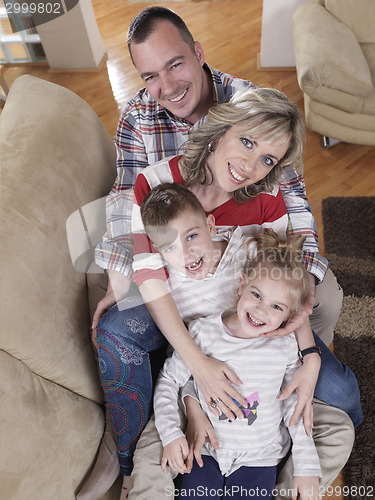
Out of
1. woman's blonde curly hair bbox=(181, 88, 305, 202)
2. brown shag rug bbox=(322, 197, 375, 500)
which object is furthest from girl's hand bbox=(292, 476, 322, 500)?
woman's blonde curly hair bbox=(181, 88, 305, 202)

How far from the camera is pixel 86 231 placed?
47.3 inches

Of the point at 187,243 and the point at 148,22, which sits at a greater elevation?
the point at 148,22

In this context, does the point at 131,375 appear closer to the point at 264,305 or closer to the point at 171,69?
the point at 264,305

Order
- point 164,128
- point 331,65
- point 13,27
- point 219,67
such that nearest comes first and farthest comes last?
1. point 13,27
2. point 164,128
3. point 331,65
4. point 219,67

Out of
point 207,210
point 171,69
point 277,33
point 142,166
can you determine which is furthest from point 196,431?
point 277,33

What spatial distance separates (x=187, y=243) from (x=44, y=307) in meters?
0.37

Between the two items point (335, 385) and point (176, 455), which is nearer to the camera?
point (176, 455)

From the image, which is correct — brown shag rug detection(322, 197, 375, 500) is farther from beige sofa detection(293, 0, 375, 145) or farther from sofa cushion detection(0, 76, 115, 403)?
sofa cushion detection(0, 76, 115, 403)

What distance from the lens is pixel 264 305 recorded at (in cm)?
96

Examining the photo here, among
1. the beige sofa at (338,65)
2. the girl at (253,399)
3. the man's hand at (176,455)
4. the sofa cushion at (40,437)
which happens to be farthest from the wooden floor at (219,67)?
the sofa cushion at (40,437)

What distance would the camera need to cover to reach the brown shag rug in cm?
126

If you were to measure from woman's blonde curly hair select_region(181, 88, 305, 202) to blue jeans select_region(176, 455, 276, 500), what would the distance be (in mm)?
667

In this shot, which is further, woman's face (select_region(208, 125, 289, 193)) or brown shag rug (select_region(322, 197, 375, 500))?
brown shag rug (select_region(322, 197, 375, 500))

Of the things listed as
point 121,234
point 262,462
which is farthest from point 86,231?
point 262,462
